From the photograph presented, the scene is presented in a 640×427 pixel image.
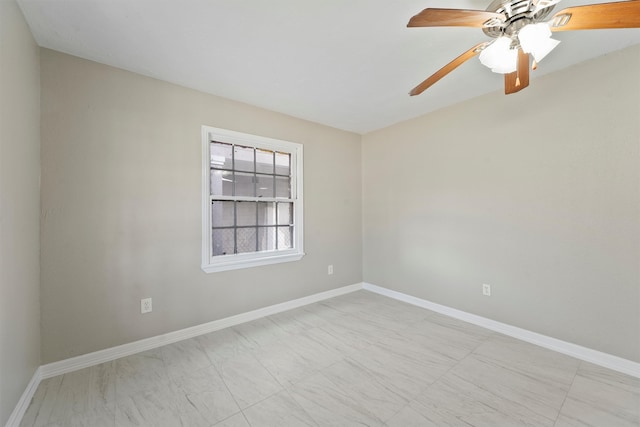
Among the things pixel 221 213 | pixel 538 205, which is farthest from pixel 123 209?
pixel 538 205

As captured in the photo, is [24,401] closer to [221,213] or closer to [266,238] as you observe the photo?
[221,213]

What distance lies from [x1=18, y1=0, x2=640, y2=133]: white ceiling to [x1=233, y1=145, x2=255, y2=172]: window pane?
1.91 ft

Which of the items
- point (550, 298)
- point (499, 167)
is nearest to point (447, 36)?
point (499, 167)

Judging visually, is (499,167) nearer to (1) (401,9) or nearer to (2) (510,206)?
(2) (510,206)

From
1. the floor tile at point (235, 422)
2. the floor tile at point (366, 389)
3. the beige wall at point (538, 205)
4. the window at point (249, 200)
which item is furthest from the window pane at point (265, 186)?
the floor tile at point (235, 422)

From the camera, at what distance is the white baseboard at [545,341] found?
1903mm

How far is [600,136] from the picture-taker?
79.3 inches

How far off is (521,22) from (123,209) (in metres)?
2.99

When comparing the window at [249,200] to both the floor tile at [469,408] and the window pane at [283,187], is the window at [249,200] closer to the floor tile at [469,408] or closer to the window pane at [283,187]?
the window pane at [283,187]

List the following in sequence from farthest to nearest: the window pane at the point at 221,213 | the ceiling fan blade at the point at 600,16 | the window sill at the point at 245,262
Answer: the window pane at the point at 221,213
the window sill at the point at 245,262
the ceiling fan blade at the point at 600,16

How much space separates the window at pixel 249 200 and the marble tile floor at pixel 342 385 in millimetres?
871

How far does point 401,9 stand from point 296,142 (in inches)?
75.3

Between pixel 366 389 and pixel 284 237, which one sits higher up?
pixel 284 237

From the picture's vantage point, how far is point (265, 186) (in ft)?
10.1
